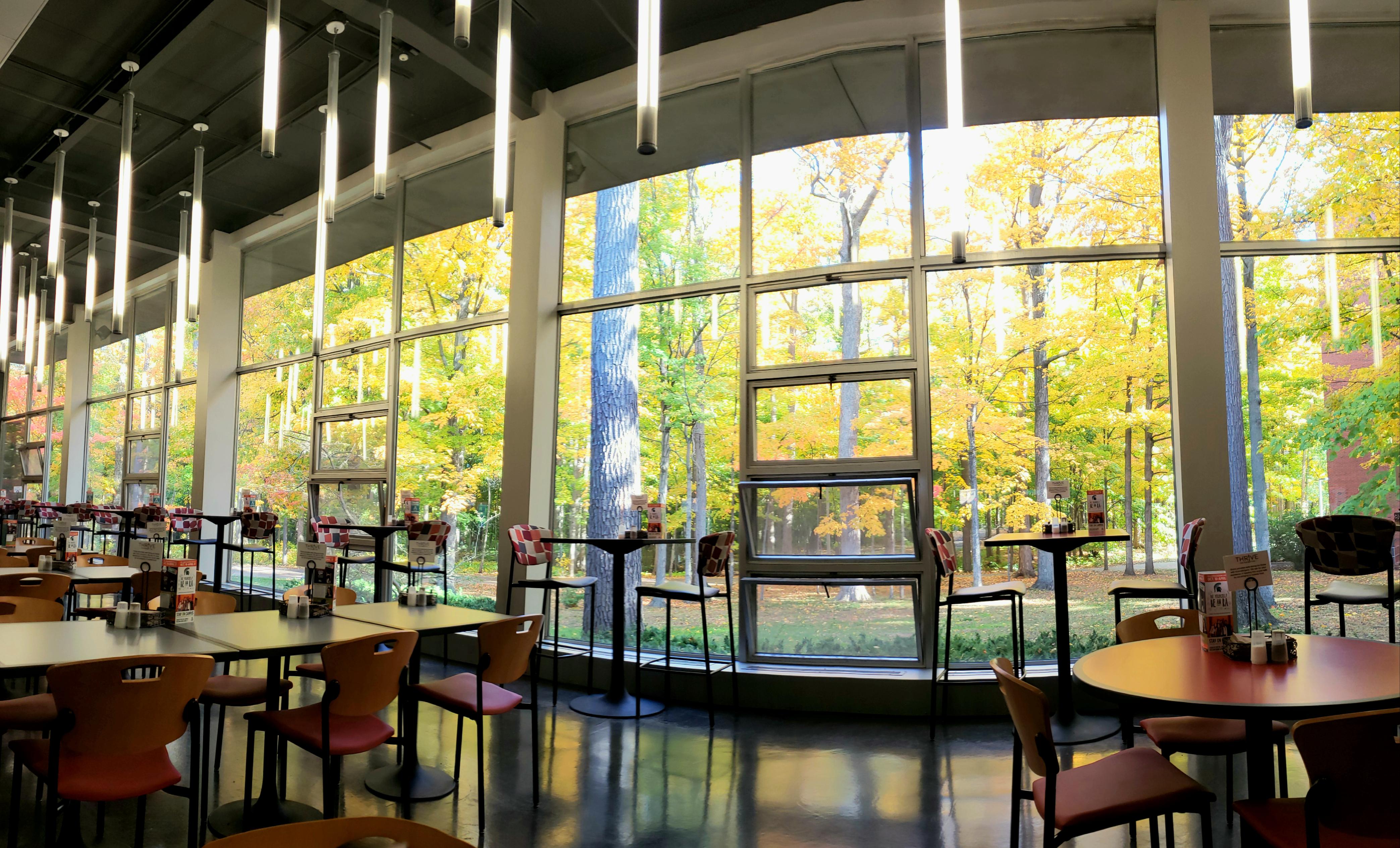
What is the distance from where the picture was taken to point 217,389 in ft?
34.7

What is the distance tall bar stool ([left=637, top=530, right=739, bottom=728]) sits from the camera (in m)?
5.19

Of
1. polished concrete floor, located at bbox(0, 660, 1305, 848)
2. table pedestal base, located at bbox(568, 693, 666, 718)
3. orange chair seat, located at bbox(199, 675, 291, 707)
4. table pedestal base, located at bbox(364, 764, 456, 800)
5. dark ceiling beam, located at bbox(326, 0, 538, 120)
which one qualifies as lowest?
table pedestal base, located at bbox(568, 693, 666, 718)

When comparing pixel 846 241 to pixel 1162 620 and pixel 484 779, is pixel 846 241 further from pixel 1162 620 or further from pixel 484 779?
pixel 484 779

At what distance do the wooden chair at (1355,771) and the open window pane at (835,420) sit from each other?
3.71 m

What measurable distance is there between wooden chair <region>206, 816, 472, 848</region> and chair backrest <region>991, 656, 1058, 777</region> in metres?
1.43

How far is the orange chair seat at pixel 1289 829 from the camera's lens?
1.77 m

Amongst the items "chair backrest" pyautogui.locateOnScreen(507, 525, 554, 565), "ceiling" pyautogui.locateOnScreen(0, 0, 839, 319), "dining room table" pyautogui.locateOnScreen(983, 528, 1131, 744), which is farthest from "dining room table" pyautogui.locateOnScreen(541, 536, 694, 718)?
"ceiling" pyautogui.locateOnScreen(0, 0, 839, 319)

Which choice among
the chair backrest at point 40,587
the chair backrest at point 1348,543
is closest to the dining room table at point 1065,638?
the chair backrest at point 1348,543

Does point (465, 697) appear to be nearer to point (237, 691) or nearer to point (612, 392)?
point (237, 691)

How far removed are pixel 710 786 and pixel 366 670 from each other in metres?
1.73

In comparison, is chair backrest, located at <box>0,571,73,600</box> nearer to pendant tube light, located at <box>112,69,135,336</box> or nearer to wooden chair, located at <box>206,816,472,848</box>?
pendant tube light, located at <box>112,69,135,336</box>

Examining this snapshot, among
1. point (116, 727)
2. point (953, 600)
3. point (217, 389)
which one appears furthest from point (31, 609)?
point (217, 389)

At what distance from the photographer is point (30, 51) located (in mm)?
6805

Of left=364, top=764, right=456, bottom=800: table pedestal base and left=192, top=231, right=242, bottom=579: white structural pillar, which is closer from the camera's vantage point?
left=364, top=764, right=456, bottom=800: table pedestal base
